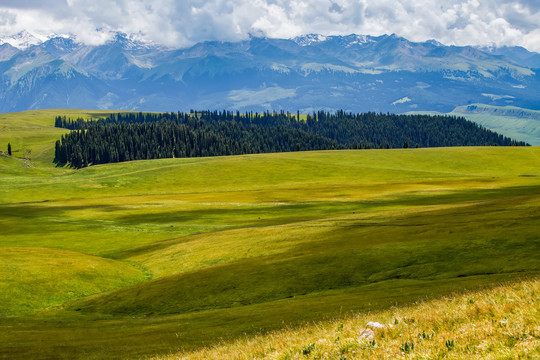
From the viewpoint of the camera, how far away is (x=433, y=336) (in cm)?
1364

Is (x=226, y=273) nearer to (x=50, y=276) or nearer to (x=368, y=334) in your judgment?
Result: (x=50, y=276)

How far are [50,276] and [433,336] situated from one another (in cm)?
3661

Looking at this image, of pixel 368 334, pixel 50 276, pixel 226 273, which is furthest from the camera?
pixel 50 276

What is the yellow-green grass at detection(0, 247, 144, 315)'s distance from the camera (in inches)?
1459

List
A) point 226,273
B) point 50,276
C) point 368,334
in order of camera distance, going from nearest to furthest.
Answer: point 368,334
point 226,273
point 50,276

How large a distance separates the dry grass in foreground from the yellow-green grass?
79.8 ft

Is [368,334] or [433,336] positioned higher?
[433,336]

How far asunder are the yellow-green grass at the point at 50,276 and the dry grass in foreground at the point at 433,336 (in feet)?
79.8

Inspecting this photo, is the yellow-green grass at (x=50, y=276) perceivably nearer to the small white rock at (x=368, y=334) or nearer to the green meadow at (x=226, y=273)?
the green meadow at (x=226, y=273)

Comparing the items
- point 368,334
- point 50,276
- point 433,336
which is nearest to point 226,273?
point 50,276

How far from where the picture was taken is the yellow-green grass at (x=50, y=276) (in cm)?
3706

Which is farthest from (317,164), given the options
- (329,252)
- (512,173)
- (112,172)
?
(329,252)

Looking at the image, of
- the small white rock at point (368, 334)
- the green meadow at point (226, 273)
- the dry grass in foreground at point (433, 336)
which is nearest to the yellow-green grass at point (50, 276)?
the green meadow at point (226, 273)

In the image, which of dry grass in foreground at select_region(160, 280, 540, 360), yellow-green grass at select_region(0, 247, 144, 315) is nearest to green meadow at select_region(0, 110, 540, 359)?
yellow-green grass at select_region(0, 247, 144, 315)
